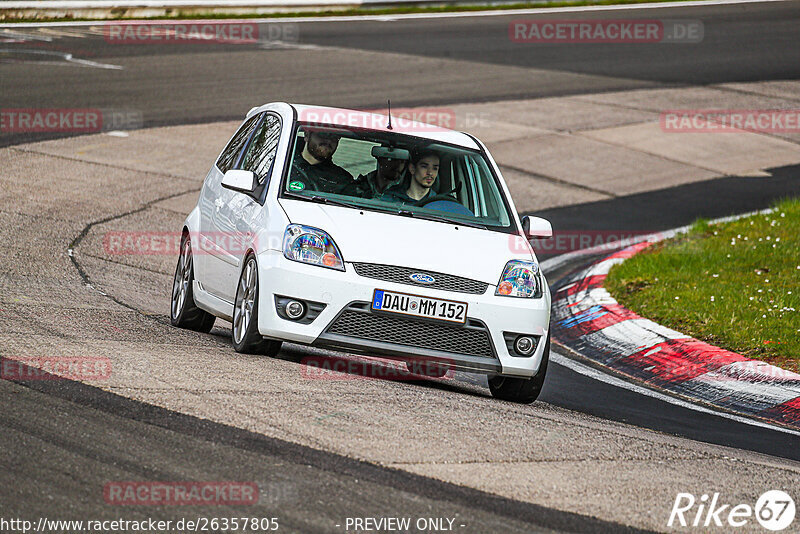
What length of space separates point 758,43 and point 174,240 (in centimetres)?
2063

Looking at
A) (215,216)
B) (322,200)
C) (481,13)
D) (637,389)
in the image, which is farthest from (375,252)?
(481,13)

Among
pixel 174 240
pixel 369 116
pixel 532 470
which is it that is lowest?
pixel 174 240

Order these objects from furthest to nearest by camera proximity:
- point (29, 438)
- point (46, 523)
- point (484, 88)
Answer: point (484, 88)
point (29, 438)
point (46, 523)

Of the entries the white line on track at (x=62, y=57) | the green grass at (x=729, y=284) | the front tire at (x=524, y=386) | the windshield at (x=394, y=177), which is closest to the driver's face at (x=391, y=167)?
the windshield at (x=394, y=177)

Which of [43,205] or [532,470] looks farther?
[43,205]

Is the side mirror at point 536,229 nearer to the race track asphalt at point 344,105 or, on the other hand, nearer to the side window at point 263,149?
the race track asphalt at point 344,105

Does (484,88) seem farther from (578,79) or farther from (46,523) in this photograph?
(46,523)

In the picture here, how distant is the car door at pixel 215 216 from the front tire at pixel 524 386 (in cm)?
203

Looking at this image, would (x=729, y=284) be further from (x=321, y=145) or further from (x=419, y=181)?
(x=321, y=145)

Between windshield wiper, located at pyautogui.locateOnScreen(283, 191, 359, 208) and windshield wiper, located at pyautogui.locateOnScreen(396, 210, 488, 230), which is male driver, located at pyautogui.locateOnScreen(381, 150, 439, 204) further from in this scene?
windshield wiper, located at pyautogui.locateOnScreen(283, 191, 359, 208)

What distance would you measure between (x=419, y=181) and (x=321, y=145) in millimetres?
715

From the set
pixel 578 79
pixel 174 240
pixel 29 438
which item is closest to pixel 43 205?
pixel 174 240

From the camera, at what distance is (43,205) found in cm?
1350

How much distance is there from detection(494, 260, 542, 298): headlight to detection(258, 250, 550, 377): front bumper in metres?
0.13
